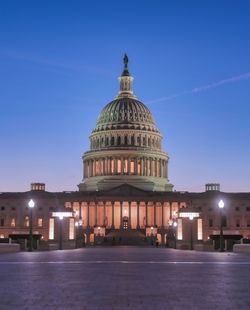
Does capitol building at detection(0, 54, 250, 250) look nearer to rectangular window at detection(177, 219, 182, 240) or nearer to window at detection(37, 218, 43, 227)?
window at detection(37, 218, 43, 227)

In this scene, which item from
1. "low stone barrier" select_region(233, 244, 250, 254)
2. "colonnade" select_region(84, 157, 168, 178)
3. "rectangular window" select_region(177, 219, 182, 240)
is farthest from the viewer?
"colonnade" select_region(84, 157, 168, 178)

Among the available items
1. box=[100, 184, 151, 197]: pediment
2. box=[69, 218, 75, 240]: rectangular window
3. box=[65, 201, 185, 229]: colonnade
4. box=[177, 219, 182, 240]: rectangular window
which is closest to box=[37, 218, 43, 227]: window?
box=[65, 201, 185, 229]: colonnade

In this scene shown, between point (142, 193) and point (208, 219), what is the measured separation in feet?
63.7

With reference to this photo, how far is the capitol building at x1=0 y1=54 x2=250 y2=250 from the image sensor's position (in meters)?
145

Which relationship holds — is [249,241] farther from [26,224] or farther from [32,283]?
[26,224]

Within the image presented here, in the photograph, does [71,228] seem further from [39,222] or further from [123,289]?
[39,222]

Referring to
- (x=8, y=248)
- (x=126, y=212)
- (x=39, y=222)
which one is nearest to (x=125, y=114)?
(x=126, y=212)

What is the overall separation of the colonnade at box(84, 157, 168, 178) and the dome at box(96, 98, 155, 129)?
12.4m

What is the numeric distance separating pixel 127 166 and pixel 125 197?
21.3 meters

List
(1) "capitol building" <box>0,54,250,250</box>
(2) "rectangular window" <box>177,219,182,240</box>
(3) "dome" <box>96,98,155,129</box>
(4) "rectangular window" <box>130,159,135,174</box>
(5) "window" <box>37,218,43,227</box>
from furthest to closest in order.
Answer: (3) "dome" <box>96,98,155,129</box> < (4) "rectangular window" <box>130,159,135,174</box> < (5) "window" <box>37,218,43,227</box> < (1) "capitol building" <box>0,54,250,250</box> < (2) "rectangular window" <box>177,219,182,240</box>

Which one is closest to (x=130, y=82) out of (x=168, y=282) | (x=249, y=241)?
(x=249, y=241)

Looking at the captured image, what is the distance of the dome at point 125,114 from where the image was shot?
178 m

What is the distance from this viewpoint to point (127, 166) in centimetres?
17188

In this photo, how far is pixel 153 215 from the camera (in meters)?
153
